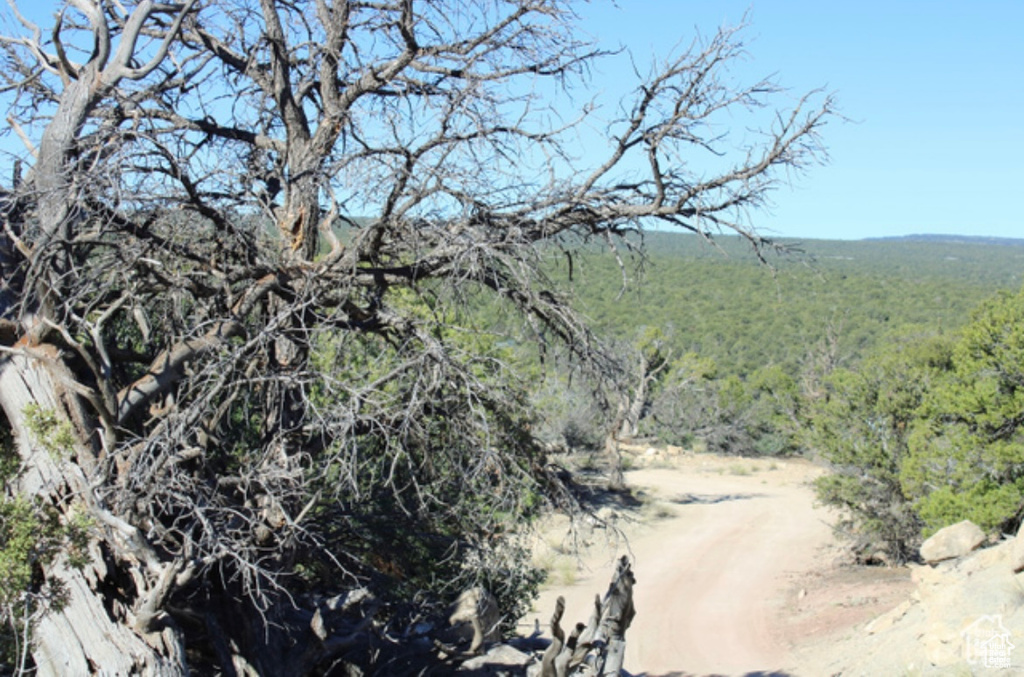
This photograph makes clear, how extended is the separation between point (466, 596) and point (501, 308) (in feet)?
9.23

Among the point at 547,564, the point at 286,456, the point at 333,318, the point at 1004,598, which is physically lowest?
the point at 547,564

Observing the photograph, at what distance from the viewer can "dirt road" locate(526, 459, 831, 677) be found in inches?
488

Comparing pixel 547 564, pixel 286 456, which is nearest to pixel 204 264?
pixel 286 456

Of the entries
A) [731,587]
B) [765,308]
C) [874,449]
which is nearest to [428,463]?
[731,587]

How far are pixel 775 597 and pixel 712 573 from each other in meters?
1.64

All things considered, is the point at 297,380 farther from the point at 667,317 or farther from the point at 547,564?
the point at 667,317

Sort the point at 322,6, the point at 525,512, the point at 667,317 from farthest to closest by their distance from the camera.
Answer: the point at 667,317
the point at 525,512
the point at 322,6

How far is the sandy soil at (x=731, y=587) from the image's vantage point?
12367 millimetres

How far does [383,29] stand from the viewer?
6.45m

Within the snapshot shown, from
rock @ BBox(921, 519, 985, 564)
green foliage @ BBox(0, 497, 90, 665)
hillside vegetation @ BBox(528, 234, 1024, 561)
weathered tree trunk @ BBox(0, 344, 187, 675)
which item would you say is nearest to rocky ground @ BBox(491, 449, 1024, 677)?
rock @ BBox(921, 519, 985, 564)

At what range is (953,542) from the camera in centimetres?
1201

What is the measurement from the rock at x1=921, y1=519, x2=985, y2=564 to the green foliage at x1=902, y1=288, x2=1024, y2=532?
0.72 metres

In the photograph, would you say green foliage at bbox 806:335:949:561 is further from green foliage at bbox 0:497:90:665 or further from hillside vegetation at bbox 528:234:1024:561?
green foliage at bbox 0:497:90:665

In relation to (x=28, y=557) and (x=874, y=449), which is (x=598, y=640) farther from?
(x=874, y=449)
